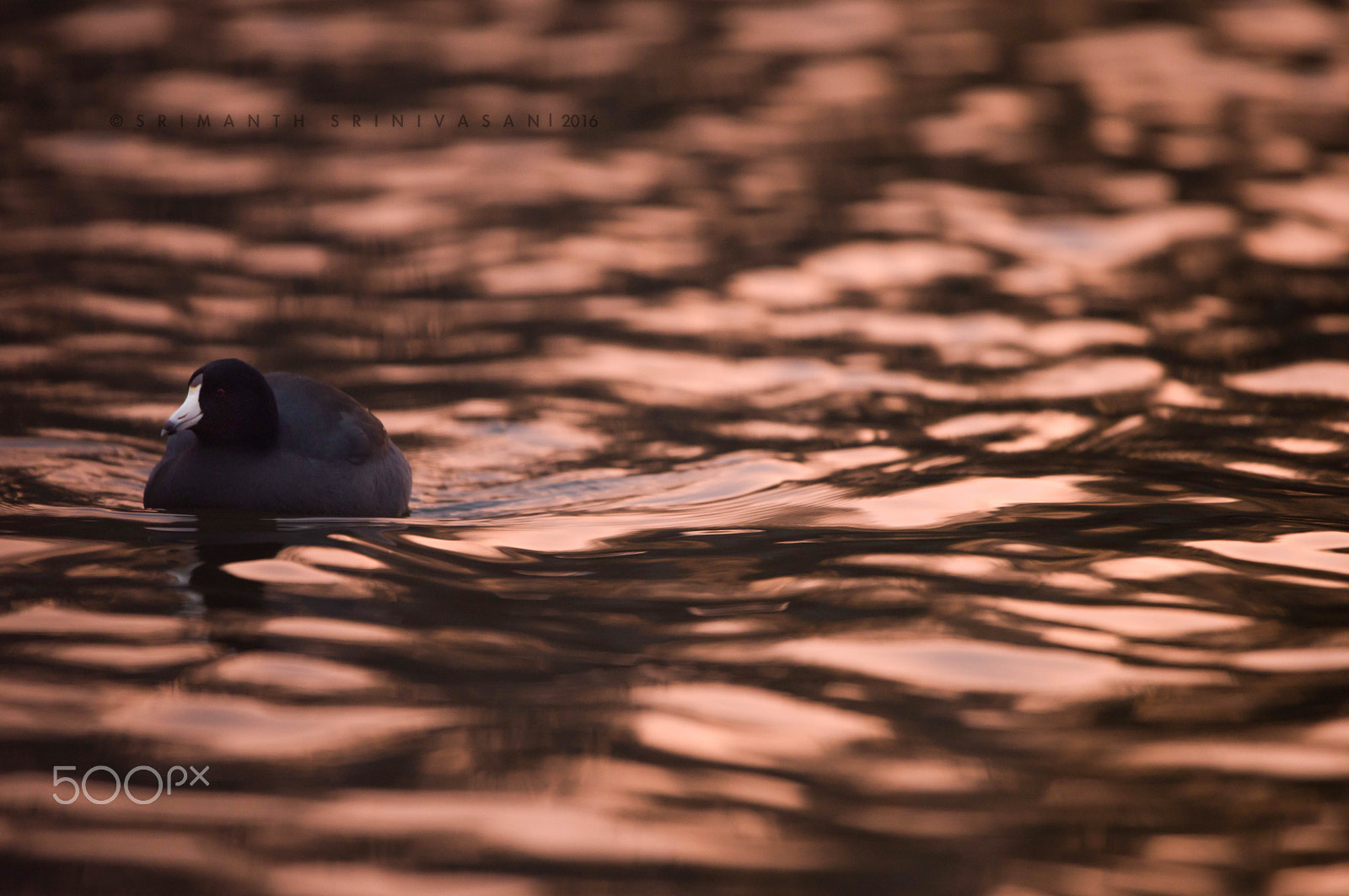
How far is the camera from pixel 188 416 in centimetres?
648

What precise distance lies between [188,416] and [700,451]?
3.09 metres

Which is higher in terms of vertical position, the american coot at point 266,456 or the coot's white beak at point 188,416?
the coot's white beak at point 188,416

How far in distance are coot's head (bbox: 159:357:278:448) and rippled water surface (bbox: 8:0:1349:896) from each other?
1.60ft

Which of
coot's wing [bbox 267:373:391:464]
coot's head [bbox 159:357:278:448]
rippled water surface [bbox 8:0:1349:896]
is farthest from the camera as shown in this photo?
coot's wing [bbox 267:373:391:464]

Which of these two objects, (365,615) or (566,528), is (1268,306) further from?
(365,615)

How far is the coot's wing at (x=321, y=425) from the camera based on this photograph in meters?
6.89

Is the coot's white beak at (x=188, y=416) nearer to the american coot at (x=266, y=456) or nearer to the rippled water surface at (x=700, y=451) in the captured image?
the american coot at (x=266, y=456)

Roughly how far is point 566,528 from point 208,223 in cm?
717

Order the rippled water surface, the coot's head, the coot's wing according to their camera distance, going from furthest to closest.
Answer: the coot's wing < the coot's head < the rippled water surface

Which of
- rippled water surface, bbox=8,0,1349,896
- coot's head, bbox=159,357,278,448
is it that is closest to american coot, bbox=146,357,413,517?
coot's head, bbox=159,357,278,448

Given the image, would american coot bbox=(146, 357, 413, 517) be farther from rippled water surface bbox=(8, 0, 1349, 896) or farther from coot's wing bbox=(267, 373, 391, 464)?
rippled water surface bbox=(8, 0, 1349, 896)

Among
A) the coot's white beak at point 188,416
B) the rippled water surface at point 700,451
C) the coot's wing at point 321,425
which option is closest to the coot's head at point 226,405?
the coot's white beak at point 188,416

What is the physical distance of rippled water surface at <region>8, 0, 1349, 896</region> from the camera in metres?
3.66

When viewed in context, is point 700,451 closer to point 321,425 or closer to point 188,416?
point 321,425
